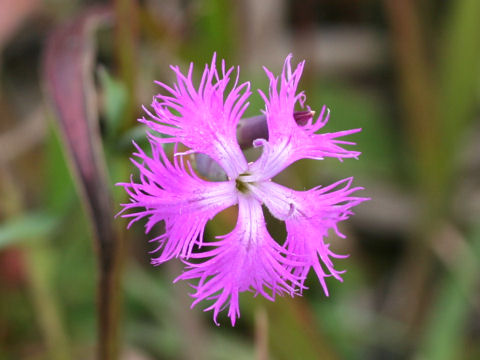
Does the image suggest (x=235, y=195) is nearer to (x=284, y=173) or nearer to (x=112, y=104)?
(x=112, y=104)

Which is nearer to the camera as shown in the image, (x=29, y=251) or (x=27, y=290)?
(x=29, y=251)

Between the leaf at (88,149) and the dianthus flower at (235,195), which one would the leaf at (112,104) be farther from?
the dianthus flower at (235,195)

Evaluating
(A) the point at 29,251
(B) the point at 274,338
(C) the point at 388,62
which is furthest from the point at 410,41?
(A) the point at 29,251

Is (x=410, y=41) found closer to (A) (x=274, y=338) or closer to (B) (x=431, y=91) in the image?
(B) (x=431, y=91)

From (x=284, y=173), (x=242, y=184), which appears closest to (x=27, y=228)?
(x=242, y=184)

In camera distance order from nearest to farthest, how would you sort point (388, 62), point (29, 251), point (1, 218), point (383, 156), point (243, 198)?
point (243, 198) < point (29, 251) < point (1, 218) < point (383, 156) < point (388, 62)

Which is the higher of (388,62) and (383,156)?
(388,62)

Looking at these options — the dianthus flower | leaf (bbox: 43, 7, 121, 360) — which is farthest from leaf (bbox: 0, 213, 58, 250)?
the dianthus flower
